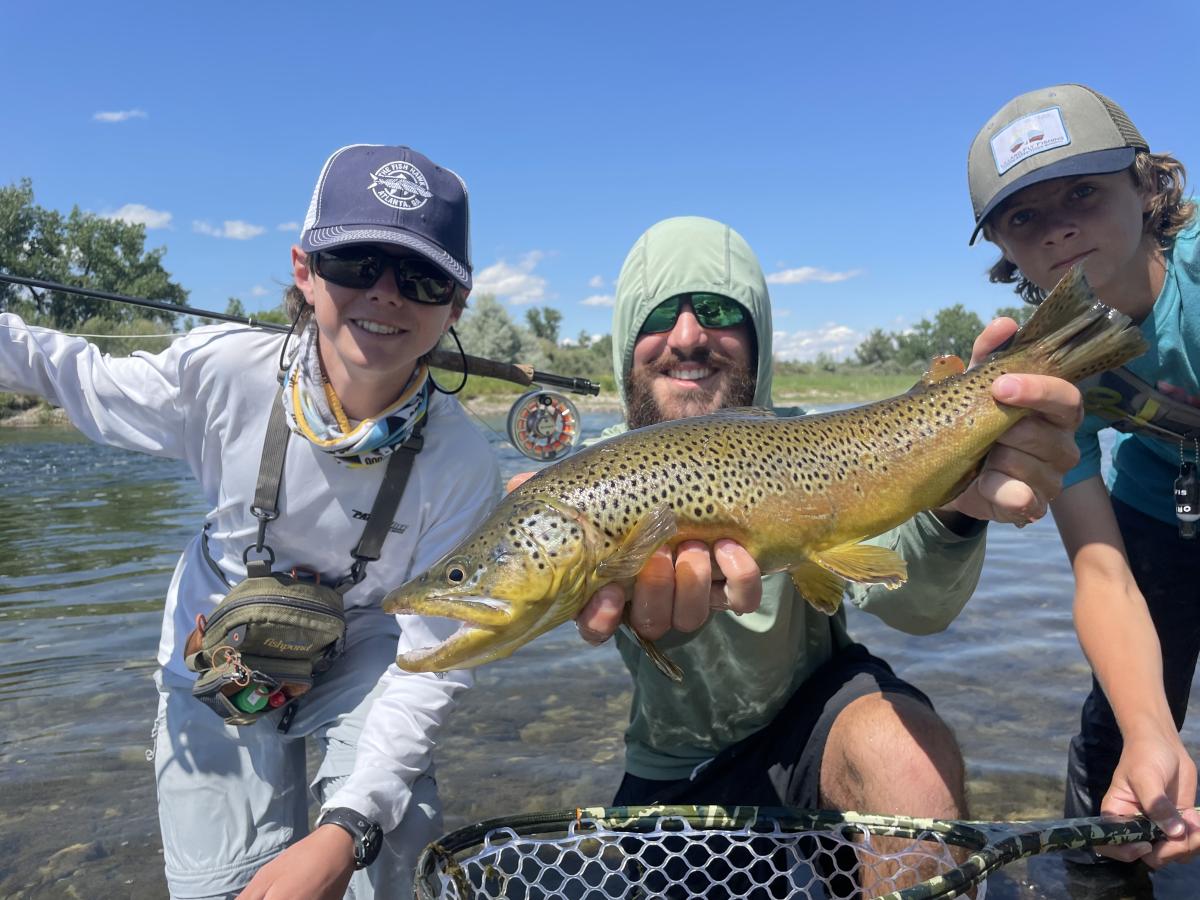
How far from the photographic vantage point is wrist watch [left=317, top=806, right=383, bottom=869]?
2.65 metres

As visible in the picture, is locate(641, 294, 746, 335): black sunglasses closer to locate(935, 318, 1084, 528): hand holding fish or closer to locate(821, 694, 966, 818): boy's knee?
locate(935, 318, 1084, 528): hand holding fish

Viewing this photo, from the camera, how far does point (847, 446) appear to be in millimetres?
2443

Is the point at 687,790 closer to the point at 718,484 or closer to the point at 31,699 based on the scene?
the point at 718,484

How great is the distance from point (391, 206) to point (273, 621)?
1.64 m

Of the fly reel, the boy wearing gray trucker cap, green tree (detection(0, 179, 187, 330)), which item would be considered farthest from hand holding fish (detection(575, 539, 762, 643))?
green tree (detection(0, 179, 187, 330))

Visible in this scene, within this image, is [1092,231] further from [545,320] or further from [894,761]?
[545,320]

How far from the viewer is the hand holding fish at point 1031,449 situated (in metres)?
2.26

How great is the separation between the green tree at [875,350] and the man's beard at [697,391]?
382 ft

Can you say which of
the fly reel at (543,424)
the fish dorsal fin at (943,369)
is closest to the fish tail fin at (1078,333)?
the fish dorsal fin at (943,369)

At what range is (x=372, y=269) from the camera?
126 inches

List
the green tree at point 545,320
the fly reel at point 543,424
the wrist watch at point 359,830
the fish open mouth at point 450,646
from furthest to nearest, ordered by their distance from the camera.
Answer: the green tree at point 545,320 < the fly reel at point 543,424 < the wrist watch at point 359,830 < the fish open mouth at point 450,646

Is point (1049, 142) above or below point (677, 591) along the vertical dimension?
above

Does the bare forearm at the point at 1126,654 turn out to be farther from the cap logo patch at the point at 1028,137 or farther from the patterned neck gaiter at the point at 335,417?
the patterned neck gaiter at the point at 335,417

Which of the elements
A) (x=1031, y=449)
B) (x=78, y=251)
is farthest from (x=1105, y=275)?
(x=78, y=251)
